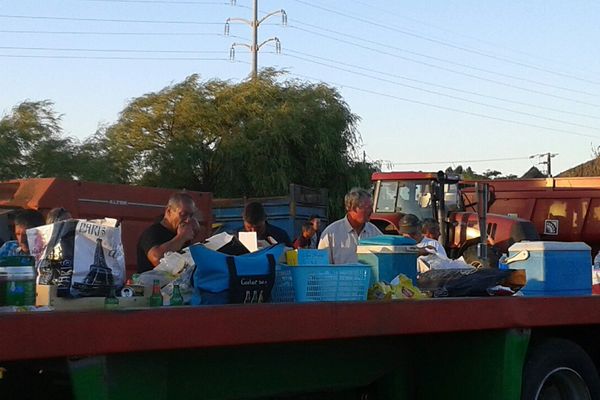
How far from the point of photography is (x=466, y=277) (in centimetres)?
543

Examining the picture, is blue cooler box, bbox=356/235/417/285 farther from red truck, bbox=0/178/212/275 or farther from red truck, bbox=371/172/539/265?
red truck, bbox=371/172/539/265

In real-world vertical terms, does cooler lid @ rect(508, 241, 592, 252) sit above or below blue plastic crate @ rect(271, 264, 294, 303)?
above

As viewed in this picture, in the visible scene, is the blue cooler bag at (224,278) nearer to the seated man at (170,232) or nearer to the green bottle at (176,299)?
the green bottle at (176,299)

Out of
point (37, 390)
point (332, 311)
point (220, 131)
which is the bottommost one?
point (37, 390)

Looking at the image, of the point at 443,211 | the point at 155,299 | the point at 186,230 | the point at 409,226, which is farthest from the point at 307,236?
the point at 155,299

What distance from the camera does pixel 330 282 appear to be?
4.58m

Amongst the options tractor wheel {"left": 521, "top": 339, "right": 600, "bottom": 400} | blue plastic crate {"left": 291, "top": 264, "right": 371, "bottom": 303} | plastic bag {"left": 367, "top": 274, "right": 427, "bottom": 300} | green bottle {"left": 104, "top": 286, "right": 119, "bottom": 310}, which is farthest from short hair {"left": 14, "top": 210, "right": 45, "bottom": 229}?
tractor wheel {"left": 521, "top": 339, "right": 600, "bottom": 400}

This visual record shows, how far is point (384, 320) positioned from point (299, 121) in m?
24.9

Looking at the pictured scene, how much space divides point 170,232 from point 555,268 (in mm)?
2447

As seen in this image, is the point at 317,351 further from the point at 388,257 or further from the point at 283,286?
the point at 388,257

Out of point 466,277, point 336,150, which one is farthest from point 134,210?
point 336,150

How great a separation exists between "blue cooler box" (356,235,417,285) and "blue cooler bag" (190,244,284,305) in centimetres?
114

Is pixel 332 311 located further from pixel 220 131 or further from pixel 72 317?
pixel 220 131

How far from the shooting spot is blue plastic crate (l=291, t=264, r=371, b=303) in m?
4.48
